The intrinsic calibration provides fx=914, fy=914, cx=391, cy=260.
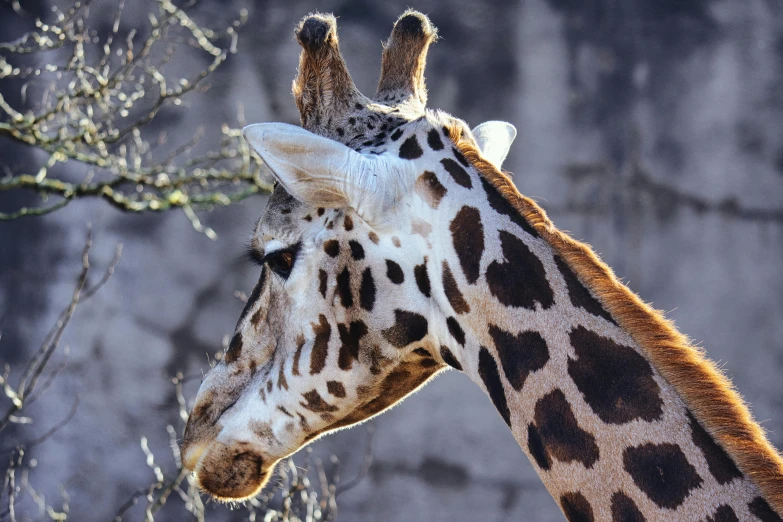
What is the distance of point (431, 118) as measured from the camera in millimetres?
1961

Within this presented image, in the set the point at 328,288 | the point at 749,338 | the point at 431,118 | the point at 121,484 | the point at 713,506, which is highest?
the point at 749,338

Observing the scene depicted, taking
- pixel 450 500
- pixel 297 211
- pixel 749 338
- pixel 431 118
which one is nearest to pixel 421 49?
pixel 431 118

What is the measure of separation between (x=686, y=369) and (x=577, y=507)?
1.00ft

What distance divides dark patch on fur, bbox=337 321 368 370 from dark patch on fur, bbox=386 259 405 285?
0.42ft

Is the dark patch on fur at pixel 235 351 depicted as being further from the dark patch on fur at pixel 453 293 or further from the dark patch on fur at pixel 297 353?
the dark patch on fur at pixel 453 293

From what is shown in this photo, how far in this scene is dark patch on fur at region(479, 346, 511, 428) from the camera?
5.63 ft

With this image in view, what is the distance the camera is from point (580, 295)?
5.45 ft

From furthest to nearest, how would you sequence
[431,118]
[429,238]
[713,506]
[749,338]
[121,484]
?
[749,338] < [121,484] < [431,118] < [429,238] < [713,506]

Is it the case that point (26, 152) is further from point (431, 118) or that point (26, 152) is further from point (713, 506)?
point (713, 506)

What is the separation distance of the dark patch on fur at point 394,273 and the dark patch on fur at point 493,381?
23 centimetres

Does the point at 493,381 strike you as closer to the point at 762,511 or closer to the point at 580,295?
the point at 580,295

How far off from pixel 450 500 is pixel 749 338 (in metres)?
2.50

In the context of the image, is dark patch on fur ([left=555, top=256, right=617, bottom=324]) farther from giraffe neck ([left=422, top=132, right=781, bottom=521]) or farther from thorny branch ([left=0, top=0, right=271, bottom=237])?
thorny branch ([left=0, top=0, right=271, bottom=237])

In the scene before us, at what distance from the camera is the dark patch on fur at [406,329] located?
1.89 meters
